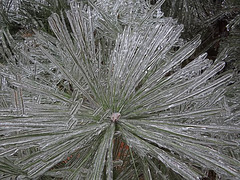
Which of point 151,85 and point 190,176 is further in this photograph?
point 151,85

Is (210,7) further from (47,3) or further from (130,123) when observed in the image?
(130,123)

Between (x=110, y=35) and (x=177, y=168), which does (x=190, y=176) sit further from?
(x=110, y=35)

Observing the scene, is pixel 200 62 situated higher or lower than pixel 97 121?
higher

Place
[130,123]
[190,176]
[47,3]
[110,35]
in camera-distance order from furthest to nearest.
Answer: [47,3] → [110,35] → [130,123] → [190,176]

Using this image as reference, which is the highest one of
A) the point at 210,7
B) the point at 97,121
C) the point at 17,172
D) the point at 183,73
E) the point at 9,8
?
the point at 210,7

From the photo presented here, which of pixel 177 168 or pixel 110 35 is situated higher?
pixel 110 35

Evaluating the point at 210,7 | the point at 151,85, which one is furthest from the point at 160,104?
the point at 210,7

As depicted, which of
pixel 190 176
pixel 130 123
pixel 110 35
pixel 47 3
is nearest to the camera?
pixel 190 176

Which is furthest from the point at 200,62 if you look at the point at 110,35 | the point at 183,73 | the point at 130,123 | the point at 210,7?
the point at 210,7

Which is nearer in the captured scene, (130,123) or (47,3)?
(130,123)
